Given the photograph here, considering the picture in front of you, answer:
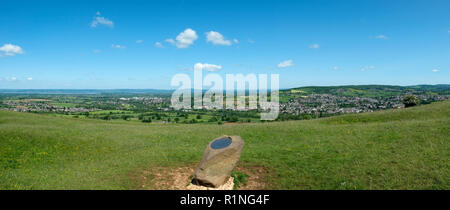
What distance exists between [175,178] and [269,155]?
8.92 metres

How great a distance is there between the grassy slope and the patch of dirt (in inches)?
26.2

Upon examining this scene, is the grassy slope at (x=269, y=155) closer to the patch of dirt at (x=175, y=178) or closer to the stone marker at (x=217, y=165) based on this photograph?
the patch of dirt at (x=175, y=178)

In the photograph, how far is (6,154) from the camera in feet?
63.9

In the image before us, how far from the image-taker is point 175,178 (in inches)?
640

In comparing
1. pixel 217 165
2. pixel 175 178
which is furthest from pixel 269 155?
pixel 175 178

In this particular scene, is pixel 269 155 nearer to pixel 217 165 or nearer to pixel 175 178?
pixel 217 165

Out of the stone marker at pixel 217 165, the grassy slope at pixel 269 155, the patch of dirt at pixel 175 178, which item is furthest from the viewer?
the patch of dirt at pixel 175 178

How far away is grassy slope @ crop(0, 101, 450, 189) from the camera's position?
1430 cm

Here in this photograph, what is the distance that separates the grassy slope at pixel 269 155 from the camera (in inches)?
563

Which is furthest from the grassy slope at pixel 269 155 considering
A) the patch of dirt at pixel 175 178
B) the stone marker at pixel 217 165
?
the stone marker at pixel 217 165

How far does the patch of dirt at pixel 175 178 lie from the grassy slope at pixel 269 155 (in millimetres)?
666

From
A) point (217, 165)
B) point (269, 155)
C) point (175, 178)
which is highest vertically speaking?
point (217, 165)
